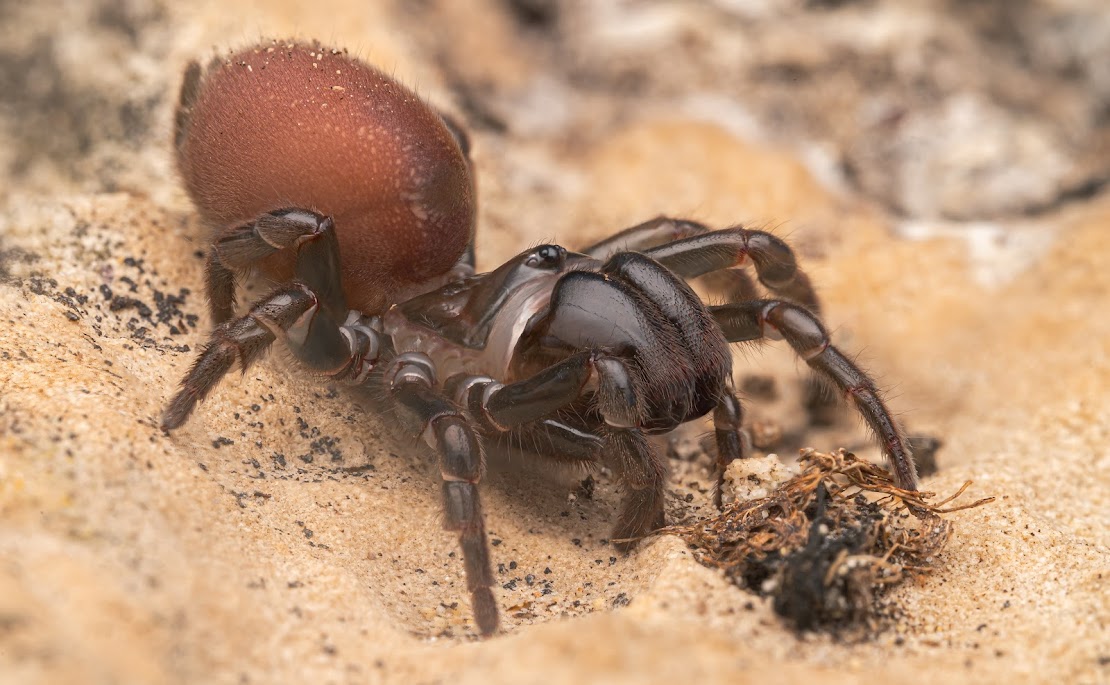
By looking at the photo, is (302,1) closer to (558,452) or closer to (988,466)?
(558,452)

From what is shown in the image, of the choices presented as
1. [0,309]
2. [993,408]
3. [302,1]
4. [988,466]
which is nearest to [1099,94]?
[993,408]

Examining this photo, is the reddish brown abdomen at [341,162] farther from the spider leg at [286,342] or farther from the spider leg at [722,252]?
the spider leg at [722,252]

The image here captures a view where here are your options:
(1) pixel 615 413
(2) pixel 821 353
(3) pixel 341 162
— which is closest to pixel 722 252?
(2) pixel 821 353

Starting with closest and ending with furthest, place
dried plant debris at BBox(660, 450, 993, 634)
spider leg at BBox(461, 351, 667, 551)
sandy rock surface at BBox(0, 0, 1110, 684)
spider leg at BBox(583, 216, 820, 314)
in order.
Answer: sandy rock surface at BBox(0, 0, 1110, 684) < dried plant debris at BBox(660, 450, 993, 634) < spider leg at BBox(461, 351, 667, 551) < spider leg at BBox(583, 216, 820, 314)

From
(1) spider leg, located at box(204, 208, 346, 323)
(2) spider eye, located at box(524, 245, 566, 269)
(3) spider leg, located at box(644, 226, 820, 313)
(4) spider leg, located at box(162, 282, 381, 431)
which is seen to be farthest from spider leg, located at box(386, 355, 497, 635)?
(3) spider leg, located at box(644, 226, 820, 313)

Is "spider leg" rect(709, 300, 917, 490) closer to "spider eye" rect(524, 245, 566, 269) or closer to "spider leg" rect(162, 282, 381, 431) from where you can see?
"spider eye" rect(524, 245, 566, 269)

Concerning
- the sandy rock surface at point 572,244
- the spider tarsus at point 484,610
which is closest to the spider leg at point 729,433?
the sandy rock surface at point 572,244

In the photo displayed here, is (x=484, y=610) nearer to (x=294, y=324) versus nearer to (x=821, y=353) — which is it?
(x=294, y=324)
